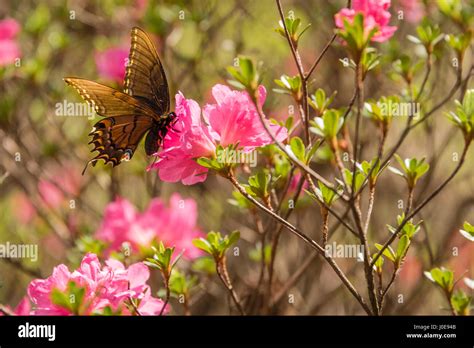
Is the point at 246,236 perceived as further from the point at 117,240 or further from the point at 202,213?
the point at 117,240

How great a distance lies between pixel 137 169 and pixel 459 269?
1354 millimetres

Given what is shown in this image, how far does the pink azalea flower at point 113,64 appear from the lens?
2757 mm

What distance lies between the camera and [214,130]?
1382 millimetres

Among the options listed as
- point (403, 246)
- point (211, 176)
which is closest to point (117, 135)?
point (403, 246)

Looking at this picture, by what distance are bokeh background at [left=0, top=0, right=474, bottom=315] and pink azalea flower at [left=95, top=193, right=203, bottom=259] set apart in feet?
0.43

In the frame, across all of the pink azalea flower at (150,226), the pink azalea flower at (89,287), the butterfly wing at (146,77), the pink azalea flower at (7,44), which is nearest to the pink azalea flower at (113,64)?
the pink azalea flower at (7,44)

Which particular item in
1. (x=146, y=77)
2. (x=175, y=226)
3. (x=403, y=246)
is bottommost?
A: (x=175, y=226)

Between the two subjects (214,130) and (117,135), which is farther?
(117,135)

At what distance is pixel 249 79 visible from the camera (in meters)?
1.21

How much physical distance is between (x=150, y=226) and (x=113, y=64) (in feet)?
2.76

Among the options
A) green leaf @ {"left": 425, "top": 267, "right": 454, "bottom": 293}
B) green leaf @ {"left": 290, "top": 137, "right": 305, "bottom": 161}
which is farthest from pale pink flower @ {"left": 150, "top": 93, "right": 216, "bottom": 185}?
green leaf @ {"left": 425, "top": 267, "right": 454, "bottom": 293}

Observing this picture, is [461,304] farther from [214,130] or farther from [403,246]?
[214,130]
